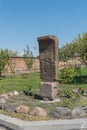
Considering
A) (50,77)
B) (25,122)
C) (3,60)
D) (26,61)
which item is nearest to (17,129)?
(25,122)

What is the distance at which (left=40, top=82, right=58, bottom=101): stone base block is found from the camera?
30.5ft

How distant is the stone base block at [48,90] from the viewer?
9309 mm

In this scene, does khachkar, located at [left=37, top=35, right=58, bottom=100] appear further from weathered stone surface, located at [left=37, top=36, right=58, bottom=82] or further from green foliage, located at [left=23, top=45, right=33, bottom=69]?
green foliage, located at [left=23, top=45, right=33, bottom=69]

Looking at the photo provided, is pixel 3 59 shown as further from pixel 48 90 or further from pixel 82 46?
pixel 48 90

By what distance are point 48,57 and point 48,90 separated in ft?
3.53

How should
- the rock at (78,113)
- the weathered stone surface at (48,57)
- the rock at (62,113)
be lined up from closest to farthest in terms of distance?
the rock at (78,113) → the rock at (62,113) → the weathered stone surface at (48,57)

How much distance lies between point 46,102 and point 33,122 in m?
2.96

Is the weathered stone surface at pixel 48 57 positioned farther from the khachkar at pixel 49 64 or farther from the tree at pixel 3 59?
the tree at pixel 3 59

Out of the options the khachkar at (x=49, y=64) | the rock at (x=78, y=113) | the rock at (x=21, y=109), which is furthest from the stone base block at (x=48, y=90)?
the rock at (x=78, y=113)

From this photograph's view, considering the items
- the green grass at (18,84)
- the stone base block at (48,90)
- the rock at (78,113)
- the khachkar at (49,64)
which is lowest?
the green grass at (18,84)

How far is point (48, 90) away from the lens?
9367mm

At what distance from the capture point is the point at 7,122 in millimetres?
6273

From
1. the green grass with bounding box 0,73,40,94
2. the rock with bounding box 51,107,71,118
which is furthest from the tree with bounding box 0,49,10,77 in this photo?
the rock with bounding box 51,107,71,118

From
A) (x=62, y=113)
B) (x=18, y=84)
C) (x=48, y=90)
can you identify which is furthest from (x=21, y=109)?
(x=18, y=84)
